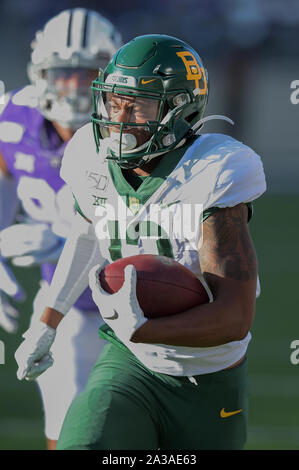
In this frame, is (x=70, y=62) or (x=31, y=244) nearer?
(x=31, y=244)

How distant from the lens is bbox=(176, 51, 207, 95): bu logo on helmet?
310cm

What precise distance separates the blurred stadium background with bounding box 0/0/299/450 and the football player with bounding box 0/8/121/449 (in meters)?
0.89

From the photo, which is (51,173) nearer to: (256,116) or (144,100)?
(144,100)

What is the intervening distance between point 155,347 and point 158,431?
257 mm

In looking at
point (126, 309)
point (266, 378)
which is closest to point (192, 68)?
point (126, 309)

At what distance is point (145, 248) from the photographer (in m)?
3.00

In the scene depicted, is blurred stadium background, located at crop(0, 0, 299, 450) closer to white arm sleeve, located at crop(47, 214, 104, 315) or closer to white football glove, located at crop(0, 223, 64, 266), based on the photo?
white football glove, located at crop(0, 223, 64, 266)

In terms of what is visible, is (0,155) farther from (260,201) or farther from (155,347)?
(260,201)

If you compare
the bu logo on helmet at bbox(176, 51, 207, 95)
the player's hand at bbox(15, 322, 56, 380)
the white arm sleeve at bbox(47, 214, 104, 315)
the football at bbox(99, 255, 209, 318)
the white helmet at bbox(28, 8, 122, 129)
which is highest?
the white helmet at bbox(28, 8, 122, 129)

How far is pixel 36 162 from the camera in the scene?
4.58 meters

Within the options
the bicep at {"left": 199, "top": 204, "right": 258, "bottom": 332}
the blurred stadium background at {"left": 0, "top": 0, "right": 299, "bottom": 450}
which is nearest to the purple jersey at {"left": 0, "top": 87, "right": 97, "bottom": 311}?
the blurred stadium background at {"left": 0, "top": 0, "right": 299, "bottom": 450}

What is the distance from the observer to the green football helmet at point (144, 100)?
9.82 feet

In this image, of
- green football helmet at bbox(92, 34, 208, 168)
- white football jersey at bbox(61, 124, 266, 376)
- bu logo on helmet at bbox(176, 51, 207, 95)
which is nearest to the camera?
white football jersey at bbox(61, 124, 266, 376)

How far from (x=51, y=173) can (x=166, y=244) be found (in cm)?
172
